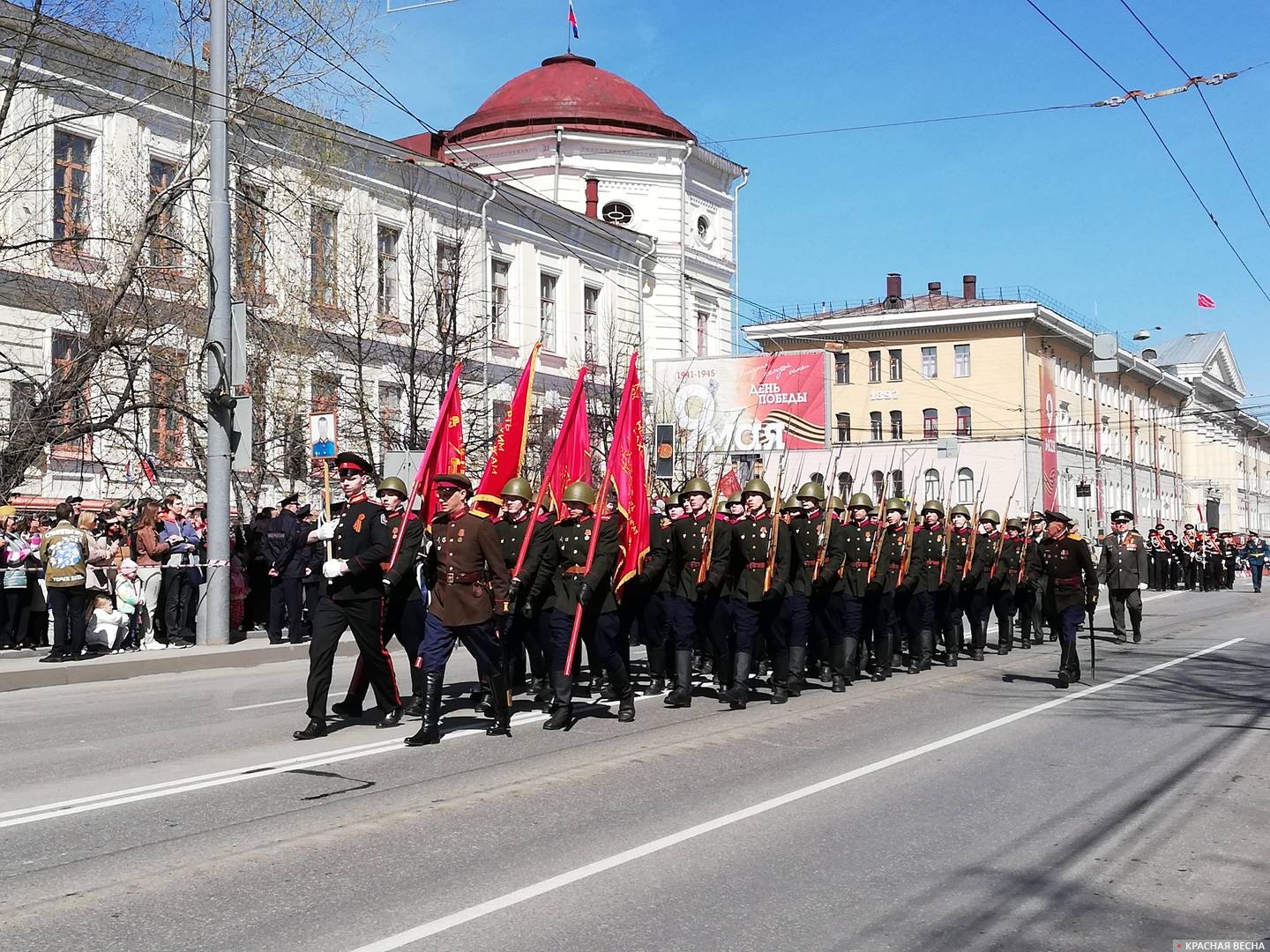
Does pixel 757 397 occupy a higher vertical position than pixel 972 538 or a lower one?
higher

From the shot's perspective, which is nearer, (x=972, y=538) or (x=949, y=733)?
(x=949, y=733)

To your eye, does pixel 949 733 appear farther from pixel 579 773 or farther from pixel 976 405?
pixel 976 405

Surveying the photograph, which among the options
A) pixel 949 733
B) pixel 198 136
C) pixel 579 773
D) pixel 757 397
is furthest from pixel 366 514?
pixel 757 397

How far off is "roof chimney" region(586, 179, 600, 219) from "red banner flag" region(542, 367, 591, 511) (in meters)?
31.5

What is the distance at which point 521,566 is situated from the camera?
36.7 ft

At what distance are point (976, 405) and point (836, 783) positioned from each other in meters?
61.7

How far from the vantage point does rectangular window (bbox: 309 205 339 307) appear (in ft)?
96.8

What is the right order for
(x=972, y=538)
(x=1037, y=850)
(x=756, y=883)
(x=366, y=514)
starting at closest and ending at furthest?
(x=756, y=883)
(x=1037, y=850)
(x=366, y=514)
(x=972, y=538)

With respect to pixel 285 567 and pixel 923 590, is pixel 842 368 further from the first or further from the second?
pixel 923 590

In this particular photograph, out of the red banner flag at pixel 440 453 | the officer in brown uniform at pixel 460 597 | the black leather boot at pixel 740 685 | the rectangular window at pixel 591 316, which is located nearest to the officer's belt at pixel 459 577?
the officer in brown uniform at pixel 460 597

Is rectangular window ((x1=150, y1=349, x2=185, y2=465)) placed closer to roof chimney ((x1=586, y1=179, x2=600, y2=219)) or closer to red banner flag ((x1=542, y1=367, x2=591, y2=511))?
red banner flag ((x1=542, y1=367, x2=591, y2=511))

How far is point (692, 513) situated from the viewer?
1347 cm

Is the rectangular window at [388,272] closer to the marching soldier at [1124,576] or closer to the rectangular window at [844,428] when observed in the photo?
the marching soldier at [1124,576]

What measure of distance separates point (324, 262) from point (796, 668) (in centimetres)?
1972
